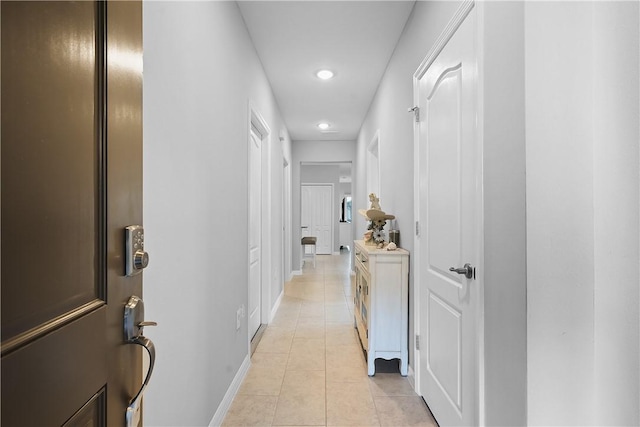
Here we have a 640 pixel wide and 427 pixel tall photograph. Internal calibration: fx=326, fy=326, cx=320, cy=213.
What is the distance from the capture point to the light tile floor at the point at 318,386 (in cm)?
190

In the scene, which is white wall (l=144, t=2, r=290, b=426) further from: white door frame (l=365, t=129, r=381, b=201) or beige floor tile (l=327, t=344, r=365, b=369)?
white door frame (l=365, t=129, r=381, b=201)

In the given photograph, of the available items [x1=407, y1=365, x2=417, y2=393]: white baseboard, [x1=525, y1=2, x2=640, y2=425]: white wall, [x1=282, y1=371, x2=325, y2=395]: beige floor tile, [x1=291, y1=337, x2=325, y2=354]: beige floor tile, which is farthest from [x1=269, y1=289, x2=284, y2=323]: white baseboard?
[x1=525, y1=2, x2=640, y2=425]: white wall

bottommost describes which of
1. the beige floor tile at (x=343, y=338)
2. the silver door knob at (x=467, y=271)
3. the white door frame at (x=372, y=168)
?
the beige floor tile at (x=343, y=338)

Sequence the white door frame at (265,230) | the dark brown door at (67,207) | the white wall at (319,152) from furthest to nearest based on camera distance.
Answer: the white wall at (319,152) < the white door frame at (265,230) < the dark brown door at (67,207)

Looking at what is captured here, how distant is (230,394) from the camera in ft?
6.67

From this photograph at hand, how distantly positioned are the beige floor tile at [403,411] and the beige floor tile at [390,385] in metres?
0.06

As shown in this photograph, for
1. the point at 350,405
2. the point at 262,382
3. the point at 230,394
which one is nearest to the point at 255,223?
the point at 262,382

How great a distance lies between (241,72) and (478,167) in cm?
186

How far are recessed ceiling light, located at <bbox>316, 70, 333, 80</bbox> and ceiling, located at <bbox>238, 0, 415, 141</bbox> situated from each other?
2.2 inches

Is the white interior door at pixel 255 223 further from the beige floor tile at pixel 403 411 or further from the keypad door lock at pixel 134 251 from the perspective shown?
the keypad door lock at pixel 134 251

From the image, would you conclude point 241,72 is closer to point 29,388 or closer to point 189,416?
point 189,416

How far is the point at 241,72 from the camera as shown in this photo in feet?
7.93

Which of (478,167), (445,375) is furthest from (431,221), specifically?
(445,375)

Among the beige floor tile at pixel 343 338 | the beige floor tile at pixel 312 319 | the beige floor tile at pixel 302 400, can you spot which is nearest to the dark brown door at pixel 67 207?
the beige floor tile at pixel 302 400
